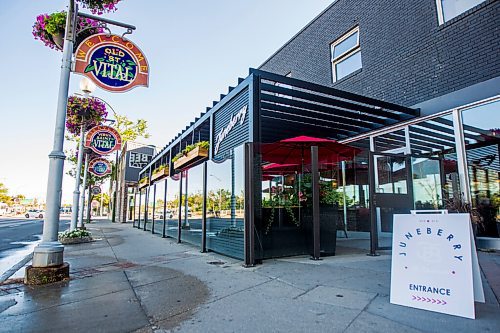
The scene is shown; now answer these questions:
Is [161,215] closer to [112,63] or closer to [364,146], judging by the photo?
[112,63]

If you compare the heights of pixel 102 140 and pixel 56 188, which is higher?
pixel 102 140

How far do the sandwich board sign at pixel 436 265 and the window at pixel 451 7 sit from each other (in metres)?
5.90

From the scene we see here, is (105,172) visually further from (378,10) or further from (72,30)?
(378,10)

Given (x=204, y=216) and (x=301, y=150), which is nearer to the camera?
(x=301, y=150)

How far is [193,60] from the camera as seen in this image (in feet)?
43.1

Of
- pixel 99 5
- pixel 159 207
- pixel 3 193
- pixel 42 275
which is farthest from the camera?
pixel 3 193

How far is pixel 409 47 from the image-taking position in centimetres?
753

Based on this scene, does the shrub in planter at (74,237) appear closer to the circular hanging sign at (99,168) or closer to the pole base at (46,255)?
the circular hanging sign at (99,168)

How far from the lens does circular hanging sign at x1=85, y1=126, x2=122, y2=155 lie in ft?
33.3

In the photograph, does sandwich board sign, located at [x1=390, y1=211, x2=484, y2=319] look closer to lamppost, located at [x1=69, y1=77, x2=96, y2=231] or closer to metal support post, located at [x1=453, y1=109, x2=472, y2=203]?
metal support post, located at [x1=453, y1=109, x2=472, y2=203]

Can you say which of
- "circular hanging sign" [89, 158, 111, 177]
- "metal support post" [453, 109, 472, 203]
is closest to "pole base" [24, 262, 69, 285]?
"metal support post" [453, 109, 472, 203]

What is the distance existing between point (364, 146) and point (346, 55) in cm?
334

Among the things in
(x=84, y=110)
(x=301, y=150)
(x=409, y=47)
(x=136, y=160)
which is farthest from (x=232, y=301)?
(x=136, y=160)

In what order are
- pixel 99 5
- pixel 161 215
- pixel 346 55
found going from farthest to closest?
pixel 161 215
pixel 346 55
pixel 99 5
